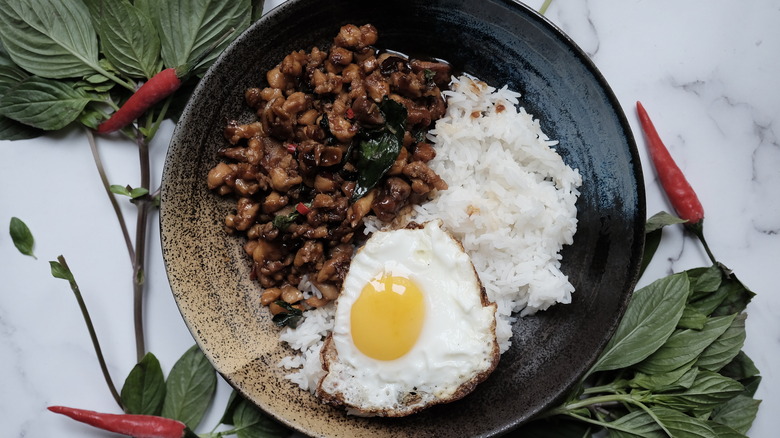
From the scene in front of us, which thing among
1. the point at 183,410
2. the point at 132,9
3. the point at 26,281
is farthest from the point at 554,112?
the point at 26,281

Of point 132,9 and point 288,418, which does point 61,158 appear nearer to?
point 132,9

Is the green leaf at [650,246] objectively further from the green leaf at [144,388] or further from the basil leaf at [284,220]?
the green leaf at [144,388]

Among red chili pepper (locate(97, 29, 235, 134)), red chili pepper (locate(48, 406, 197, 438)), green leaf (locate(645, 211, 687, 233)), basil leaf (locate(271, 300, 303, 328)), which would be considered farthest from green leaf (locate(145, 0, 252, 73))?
green leaf (locate(645, 211, 687, 233))

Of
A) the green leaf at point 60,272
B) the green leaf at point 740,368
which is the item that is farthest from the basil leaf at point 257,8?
the green leaf at point 740,368

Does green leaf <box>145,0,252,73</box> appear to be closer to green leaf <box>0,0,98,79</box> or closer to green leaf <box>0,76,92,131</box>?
green leaf <box>0,0,98,79</box>

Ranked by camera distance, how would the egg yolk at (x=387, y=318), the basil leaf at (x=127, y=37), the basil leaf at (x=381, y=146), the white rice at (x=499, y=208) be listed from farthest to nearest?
the basil leaf at (x=127, y=37) → the white rice at (x=499, y=208) → the basil leaf at (x=381, y=146) → the egg yolk at (x=387, y=318)

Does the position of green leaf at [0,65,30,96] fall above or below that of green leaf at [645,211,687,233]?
above
